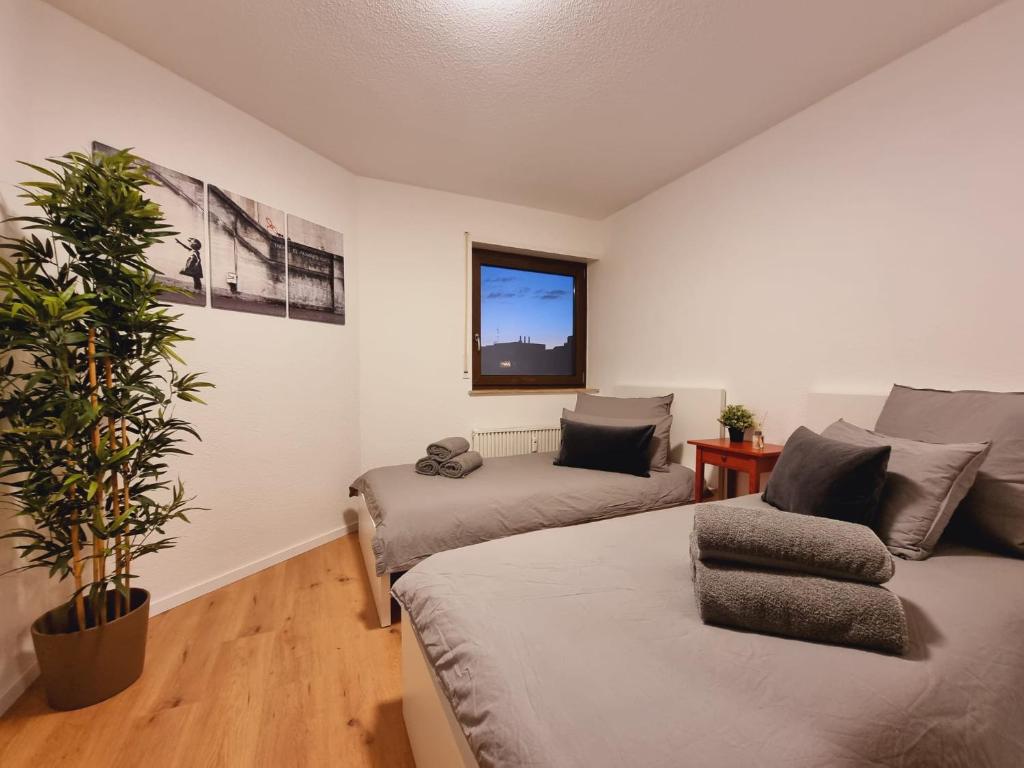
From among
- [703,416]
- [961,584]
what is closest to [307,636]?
[961,584]

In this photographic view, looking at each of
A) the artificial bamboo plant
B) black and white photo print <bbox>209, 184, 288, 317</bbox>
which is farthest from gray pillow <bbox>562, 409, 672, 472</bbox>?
the artificial bamboo plant

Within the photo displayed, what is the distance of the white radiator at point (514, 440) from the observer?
3.43 meters

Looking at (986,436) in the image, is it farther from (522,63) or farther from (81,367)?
(81,367)

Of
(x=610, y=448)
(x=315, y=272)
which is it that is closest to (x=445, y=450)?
(x=610, y=448)

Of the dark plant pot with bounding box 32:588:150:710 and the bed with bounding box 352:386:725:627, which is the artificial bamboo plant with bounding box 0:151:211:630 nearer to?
the dark plant pot with bounding box 32:588:150:710

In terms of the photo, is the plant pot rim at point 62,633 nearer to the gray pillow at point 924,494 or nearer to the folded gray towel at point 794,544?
the folded gray towel at point 794,544

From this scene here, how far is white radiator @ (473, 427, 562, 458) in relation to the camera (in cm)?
343

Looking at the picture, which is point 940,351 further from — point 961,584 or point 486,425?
point 486,425

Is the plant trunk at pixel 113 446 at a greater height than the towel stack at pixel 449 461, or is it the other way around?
the plant trunk at pixel 113 446

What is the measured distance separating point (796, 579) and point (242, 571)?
2.66 m

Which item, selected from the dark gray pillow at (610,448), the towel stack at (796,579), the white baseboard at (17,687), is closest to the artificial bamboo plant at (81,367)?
the white baseboard at (17,687)

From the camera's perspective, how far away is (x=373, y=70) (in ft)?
6.39

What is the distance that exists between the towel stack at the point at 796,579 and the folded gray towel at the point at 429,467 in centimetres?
172

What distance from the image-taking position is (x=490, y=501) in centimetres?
203
